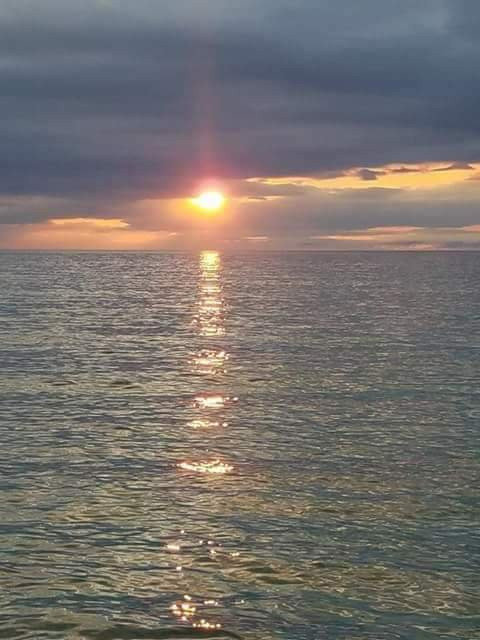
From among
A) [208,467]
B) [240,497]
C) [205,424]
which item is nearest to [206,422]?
[205,424]

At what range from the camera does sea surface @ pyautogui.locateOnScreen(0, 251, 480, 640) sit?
1590 centimetres

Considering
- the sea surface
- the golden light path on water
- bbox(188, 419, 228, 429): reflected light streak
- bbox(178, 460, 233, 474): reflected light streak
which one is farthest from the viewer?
bbox(188, 419, 228, 429): reflected light streak

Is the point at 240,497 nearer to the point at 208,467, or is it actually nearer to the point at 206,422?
the point at 208,467

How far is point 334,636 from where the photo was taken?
49.0ft

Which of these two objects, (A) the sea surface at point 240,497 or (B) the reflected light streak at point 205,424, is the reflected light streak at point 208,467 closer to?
(A) the sea surface at point 240,497

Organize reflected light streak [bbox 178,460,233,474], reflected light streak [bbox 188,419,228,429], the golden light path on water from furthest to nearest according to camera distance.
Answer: reflected light streak [bbox 188,419,228,429] → reflected light streak [bbox 178,460,233,474] → the golden light path on water

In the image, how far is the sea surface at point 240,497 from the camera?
1590 cm

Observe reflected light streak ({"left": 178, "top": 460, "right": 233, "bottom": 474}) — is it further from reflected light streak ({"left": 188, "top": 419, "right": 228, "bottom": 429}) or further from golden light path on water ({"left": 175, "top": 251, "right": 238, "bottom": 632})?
reflected light streak ({"left": 188, "top": 419, "right": 228, "bottom": 429})

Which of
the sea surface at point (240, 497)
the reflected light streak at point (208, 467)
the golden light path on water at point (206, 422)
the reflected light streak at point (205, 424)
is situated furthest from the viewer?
the reflected light streak at point (205, 424)

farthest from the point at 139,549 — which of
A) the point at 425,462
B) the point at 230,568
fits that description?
the point at 425,462

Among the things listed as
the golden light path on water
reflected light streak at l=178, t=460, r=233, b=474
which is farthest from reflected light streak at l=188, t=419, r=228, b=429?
reflected light streak at l=178, t=460, r=233, b=474

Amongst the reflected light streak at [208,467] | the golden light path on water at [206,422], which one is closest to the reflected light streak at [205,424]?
the golden light path on water at [206,422]

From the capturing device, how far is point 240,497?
22.6m

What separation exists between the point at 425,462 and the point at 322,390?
1320 centimetres
